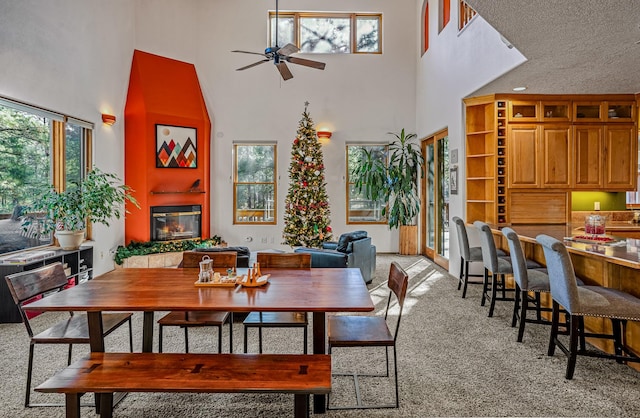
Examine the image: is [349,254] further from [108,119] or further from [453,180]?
[108,119]

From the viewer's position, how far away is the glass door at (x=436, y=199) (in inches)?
261

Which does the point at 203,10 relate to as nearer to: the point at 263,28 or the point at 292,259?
the point at 263,28

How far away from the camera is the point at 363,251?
5.26 meters

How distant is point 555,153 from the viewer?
5.39m

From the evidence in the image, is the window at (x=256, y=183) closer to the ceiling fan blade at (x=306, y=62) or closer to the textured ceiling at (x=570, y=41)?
the ceiling fan blade at (x=306, y=62)

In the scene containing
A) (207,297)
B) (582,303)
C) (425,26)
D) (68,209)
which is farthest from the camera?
(425,26)

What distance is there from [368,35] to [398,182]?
3.25m

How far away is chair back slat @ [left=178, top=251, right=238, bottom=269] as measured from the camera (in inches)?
123

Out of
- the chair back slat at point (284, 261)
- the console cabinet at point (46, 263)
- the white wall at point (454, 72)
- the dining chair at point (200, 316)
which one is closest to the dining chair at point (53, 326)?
the dining chair at point (200, 316)

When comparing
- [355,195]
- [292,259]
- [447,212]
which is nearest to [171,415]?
[292,259]

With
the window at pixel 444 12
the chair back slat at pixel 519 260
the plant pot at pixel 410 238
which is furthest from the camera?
the plant pot at pixel 410 238

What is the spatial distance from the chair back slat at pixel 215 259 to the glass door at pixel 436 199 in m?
4.44

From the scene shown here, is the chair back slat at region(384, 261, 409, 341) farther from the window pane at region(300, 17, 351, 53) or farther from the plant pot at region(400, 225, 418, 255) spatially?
the window pane at region(300, 17, 351, 53)

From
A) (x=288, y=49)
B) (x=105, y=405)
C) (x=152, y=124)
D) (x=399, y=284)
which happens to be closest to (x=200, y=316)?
→ (x=105, y=405)
